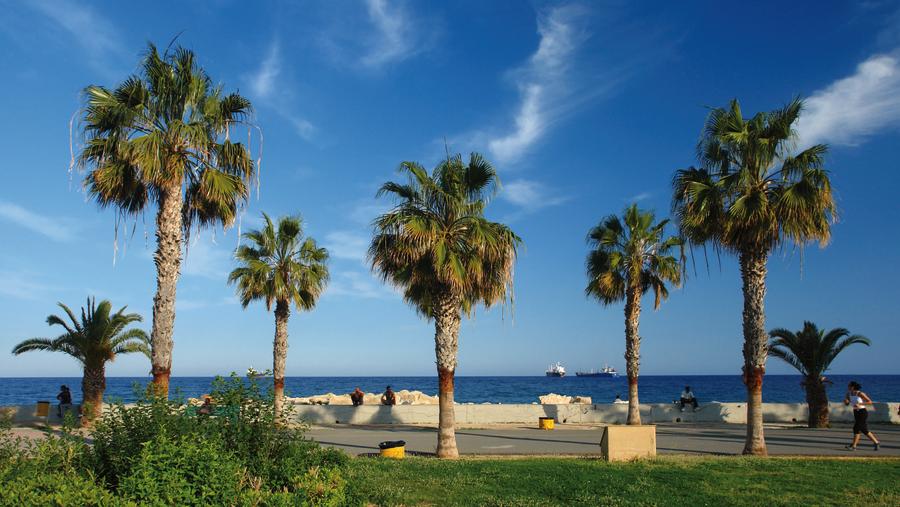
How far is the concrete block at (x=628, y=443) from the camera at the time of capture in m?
15.7

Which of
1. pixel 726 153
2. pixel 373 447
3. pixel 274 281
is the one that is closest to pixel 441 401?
pixel 373 447

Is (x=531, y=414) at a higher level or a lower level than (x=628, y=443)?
lower

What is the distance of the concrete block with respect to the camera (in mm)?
15711

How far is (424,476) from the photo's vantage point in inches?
521

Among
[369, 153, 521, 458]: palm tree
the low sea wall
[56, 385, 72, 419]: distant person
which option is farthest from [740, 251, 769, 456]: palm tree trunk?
[56, 385, 72, 419]: distant person

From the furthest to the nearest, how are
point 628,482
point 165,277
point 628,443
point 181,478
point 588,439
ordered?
point 588,439
point 165,277
point 628,443
point 628,482
point 181,478

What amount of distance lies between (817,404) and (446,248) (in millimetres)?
19365

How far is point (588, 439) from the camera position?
79.6ft

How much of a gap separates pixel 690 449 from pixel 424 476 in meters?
10.4

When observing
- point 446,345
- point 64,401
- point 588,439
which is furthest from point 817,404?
point 64,401

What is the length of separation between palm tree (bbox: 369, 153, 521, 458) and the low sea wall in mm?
14364

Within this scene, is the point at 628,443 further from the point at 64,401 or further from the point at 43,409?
the point at 43,409

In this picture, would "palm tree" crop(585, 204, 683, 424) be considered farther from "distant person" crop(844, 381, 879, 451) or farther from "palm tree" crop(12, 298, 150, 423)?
"palm tree" crop(12, 298, 150, 423)

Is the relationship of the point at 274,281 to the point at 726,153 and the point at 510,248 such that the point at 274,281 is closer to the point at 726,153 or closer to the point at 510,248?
the point at 510,248
